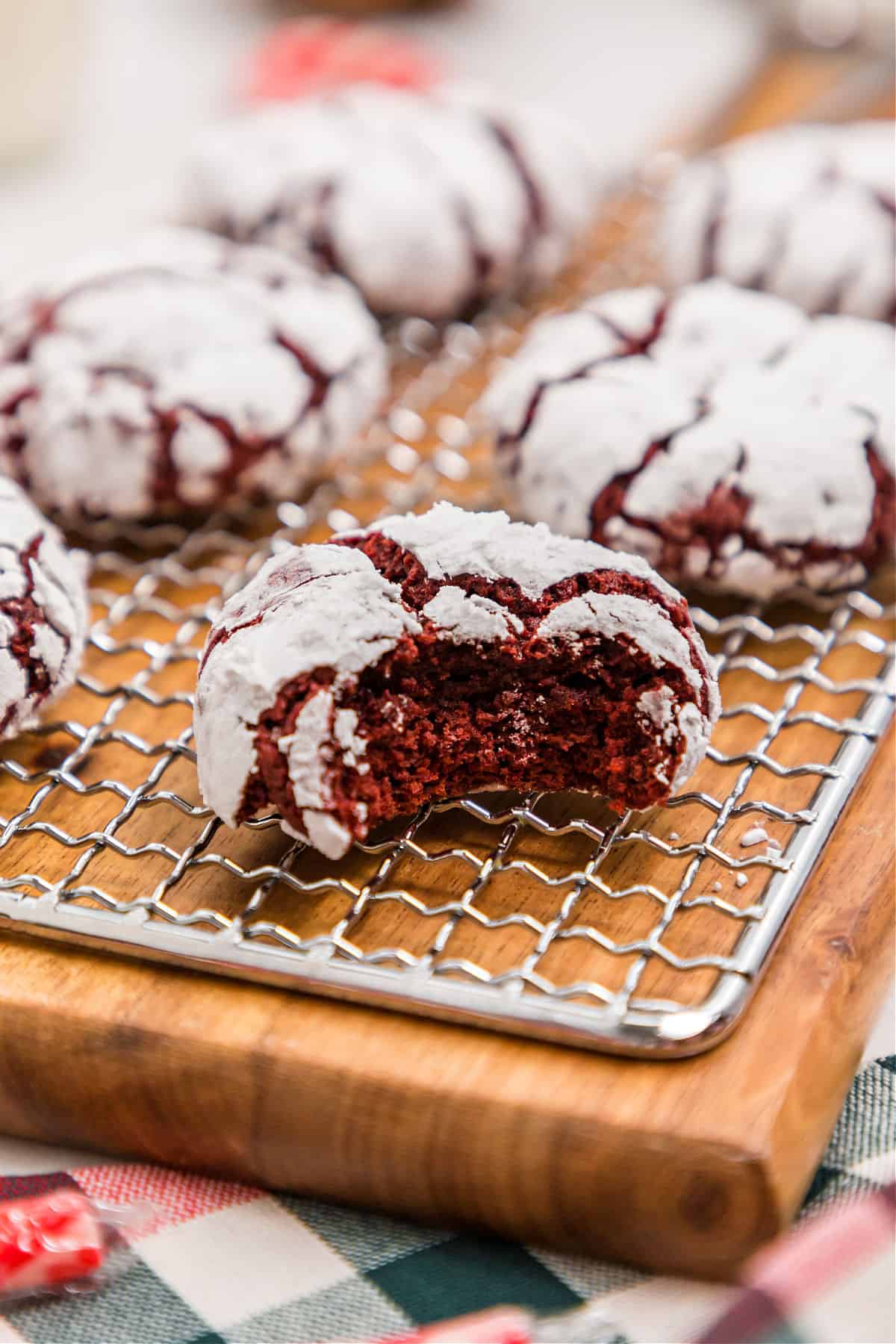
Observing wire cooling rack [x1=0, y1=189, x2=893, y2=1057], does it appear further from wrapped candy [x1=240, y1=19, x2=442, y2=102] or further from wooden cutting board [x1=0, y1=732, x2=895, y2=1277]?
wrapped candy [x1=240, y1=19, x2=442, y2=102]

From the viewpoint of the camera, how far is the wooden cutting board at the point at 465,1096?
1.41m

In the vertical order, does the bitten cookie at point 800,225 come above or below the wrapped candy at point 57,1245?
above

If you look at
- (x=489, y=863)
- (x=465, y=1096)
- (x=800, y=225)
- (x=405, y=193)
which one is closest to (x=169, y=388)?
(x=405, y=193)

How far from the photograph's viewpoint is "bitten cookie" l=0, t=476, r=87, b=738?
6.23 ft

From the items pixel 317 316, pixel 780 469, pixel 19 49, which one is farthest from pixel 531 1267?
pixel 19 49

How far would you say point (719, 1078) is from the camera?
1.45m

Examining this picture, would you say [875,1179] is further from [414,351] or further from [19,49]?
[19,49]

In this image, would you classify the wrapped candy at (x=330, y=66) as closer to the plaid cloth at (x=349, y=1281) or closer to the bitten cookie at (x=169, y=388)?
the bitten cookie at (x=169, y=388)

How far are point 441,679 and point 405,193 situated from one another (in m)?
1.38

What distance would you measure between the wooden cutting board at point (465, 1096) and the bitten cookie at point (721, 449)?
59 centimetres

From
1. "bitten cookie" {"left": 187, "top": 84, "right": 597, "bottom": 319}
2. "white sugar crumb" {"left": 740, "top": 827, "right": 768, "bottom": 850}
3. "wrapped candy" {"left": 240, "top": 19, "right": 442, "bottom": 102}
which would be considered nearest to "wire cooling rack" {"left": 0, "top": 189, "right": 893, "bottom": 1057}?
"white sugar crumb" {"left": 740, "top": 827, "right": 768, "bottom": 850}

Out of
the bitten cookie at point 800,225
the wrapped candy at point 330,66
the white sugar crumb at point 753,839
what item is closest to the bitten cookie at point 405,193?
the bitten cookie at point 800,225

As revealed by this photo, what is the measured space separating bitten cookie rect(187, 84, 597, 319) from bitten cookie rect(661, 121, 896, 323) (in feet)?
0.92

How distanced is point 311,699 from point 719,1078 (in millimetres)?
551
